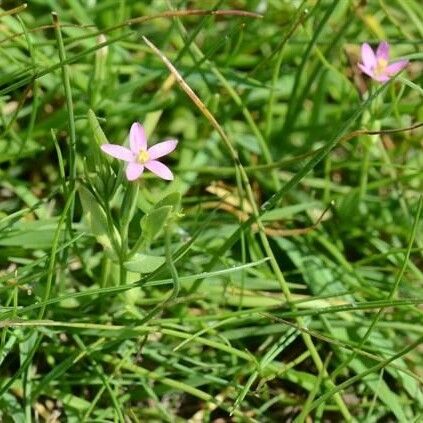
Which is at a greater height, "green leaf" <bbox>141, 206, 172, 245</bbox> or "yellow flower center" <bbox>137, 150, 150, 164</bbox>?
"yellow flower center" <bbox>137, 150, 150, 164</bbox>

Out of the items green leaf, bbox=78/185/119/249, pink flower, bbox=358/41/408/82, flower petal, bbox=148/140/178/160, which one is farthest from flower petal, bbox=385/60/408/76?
green leaf, bbox=78/185/119/249

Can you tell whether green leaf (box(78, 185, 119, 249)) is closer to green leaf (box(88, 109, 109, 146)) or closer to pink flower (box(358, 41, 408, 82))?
green leaf (box(88, 109, 109, 146))

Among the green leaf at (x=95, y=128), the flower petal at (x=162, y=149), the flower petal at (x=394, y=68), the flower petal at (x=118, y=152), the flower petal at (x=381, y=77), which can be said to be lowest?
the flower petal at (x=118, y=152)

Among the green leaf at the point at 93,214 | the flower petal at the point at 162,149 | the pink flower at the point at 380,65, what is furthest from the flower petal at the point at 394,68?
the green leaf at the point at 93,214

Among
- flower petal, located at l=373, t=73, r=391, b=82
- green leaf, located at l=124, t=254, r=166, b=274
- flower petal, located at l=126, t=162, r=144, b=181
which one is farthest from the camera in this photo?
flower petal, located at l=373, t=73, r=391, b=82

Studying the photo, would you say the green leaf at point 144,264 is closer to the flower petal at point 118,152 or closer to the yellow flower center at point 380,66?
the flower petal at point 118,152

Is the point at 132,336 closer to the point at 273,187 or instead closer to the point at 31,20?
the point at 273,187

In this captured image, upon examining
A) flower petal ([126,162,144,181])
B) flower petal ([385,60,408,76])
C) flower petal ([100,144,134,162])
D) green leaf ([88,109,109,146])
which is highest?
flower petal ([385,60,408,76])

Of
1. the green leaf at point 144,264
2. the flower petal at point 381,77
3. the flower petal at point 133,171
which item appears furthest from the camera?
the flower petal at point 381,77

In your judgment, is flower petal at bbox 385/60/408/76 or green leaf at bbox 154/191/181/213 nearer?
green leaf at bbox 154/191/181/213
